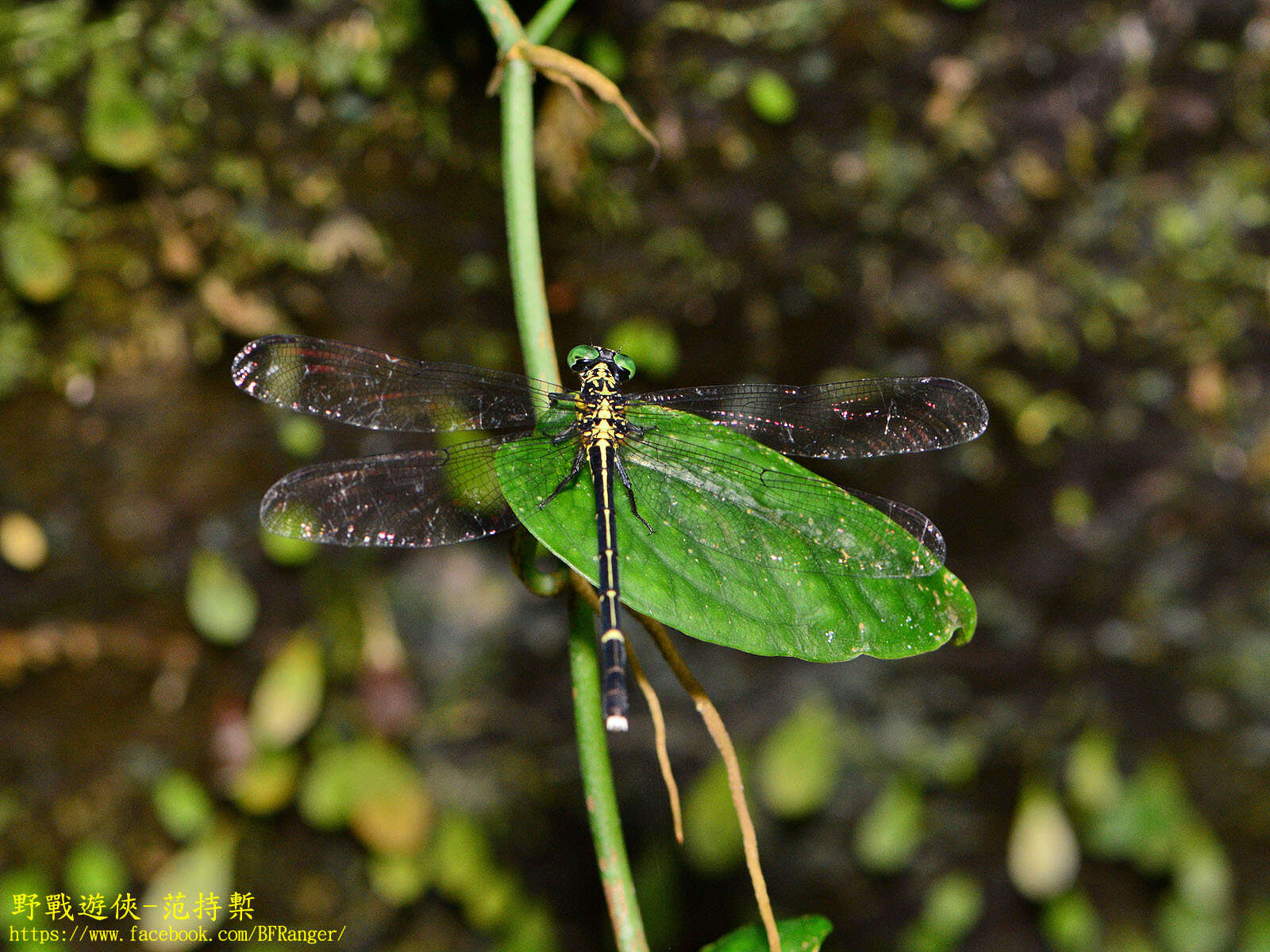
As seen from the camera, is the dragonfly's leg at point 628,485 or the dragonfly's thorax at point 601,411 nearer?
the dragonfly's leg at point 628,485

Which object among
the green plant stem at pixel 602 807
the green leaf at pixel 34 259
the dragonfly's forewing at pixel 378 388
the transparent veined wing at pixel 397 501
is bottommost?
the green plant stem at pixel 602 807

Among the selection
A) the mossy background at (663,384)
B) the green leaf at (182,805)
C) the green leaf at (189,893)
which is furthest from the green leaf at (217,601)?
the green leaf at (189,893)

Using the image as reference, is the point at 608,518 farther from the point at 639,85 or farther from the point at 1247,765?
the point at 1247,765

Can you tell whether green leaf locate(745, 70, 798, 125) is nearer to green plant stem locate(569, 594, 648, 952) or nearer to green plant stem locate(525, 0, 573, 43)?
green plant stem locate(525, 0, 573, 43)

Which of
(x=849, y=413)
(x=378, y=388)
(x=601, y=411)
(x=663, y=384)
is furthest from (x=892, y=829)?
(x=378, y=388)

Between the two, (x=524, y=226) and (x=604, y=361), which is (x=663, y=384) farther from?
(x=524, y=226)

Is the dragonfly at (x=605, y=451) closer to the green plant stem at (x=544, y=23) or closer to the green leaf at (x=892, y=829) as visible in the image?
the green plant stem at (x=544, y=23)

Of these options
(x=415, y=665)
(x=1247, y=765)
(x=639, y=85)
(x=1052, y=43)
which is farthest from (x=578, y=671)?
(x=1247, y=765)
